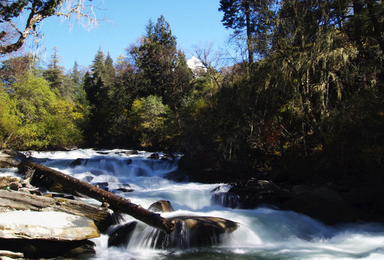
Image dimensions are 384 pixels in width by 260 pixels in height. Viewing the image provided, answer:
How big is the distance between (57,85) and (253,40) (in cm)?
4182

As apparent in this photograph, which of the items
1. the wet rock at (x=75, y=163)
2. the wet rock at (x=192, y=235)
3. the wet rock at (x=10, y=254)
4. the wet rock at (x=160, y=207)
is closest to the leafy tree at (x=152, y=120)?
the wet rock at (x=75, y=163)

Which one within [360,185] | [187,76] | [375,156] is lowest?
[360,185]

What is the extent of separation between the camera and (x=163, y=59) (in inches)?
1195

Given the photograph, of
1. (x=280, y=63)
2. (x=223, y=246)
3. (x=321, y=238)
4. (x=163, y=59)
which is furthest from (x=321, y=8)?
(x=163, y=59)

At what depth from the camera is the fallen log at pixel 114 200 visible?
5.90 m

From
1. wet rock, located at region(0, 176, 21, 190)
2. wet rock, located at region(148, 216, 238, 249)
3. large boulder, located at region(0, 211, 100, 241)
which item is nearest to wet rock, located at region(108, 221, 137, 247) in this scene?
wet rock, located at region(148, 216, 238, 249)

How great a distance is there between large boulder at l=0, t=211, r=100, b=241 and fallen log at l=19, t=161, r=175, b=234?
99cm

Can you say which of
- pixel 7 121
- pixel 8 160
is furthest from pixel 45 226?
pixel 7 121

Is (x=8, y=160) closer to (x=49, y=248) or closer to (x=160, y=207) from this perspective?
(x=160, y=207)

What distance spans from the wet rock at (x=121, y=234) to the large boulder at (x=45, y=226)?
72 centimetres

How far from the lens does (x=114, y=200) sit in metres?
7.29

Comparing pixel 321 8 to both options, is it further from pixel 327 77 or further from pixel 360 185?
pixel 360 185

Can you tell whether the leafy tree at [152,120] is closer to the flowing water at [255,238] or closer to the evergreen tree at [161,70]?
the evergreen tree at [161,70]

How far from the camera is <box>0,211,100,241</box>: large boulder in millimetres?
4965
